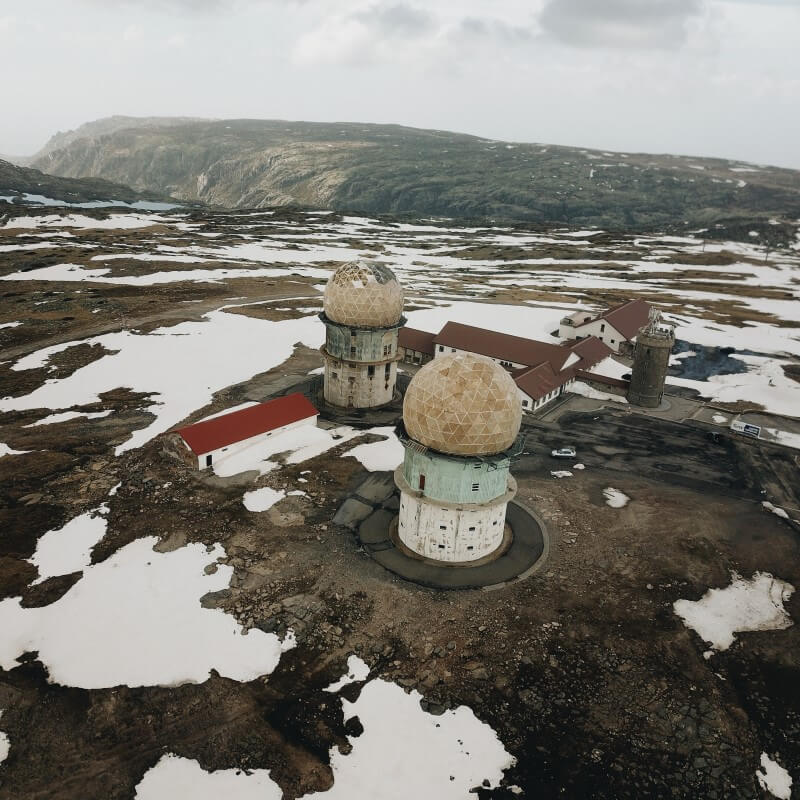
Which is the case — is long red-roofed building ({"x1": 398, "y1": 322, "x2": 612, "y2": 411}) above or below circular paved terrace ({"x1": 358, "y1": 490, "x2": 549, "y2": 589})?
above

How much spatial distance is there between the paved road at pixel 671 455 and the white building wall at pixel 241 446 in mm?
15618

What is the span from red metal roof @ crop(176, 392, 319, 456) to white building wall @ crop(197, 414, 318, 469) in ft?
0.75

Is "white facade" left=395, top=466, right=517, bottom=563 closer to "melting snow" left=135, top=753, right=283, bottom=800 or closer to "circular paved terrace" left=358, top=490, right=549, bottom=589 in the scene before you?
"circular paved terrace" left=358, top=490, right=549, bottom=589

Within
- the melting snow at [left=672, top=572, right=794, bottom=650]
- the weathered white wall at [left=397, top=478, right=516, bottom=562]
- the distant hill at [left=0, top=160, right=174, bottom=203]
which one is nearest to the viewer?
the melting snow at [left=672, top=572, right=794, bottom=650]

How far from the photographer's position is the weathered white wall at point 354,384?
41.3 meters

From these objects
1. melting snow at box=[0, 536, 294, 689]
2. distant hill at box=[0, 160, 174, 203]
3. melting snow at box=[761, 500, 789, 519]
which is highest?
distant hill at box=[0, 160, 174, 203]

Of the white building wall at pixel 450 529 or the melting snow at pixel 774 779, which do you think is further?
the white building wall at pixel 450 529

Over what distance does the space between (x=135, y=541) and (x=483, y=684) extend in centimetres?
1798

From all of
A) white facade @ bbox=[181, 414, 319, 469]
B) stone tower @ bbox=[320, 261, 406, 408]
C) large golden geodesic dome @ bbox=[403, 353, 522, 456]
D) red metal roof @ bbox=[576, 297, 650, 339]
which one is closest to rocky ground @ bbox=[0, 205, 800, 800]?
white facade @ bbox=[181, 414, 319, 469]

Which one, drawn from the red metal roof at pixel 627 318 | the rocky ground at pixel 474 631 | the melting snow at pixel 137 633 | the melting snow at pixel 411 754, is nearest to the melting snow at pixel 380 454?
the rocky ground at pixel 474 631

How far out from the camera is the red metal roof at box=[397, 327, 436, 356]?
179 ft

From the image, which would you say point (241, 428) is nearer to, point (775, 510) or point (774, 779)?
point (774, 779)

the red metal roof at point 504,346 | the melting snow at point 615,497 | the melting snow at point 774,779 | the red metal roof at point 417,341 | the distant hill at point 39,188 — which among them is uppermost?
the distant hill at point 39,188

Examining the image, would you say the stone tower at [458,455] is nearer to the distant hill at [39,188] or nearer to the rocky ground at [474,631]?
the rocky ground at [474,631]
